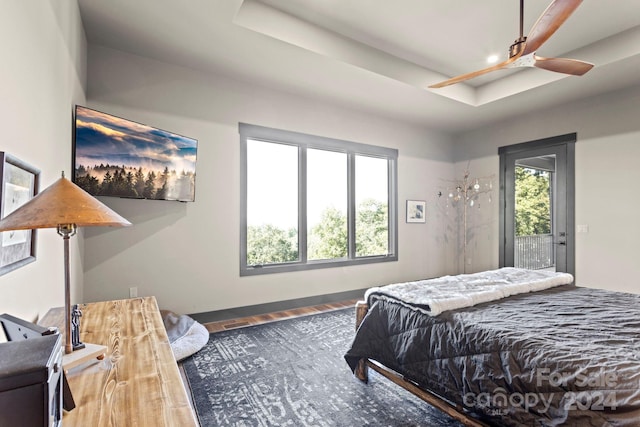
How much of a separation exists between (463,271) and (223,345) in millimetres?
4706

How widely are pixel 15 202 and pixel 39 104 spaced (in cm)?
65

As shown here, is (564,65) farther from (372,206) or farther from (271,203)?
(271,203)

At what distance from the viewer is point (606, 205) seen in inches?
169

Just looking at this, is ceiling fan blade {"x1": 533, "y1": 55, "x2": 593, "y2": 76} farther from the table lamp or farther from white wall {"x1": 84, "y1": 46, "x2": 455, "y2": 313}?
the table lamp

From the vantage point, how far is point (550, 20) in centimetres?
207

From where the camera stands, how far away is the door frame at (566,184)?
15.0 ft

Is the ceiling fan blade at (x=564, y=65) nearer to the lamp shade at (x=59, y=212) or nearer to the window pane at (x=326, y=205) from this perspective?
the window pane at (x=326, y=205)

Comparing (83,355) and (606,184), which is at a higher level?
(606,184)

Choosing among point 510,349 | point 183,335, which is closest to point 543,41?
point 510,349

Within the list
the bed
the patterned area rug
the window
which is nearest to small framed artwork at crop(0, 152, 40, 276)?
the patterned area rug

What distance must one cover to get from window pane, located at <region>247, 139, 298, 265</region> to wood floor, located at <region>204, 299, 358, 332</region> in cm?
67

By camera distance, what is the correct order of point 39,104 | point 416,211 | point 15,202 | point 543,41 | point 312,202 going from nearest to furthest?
point 15,202
point 39,104
point 543,41
point 312,202
point 416,211

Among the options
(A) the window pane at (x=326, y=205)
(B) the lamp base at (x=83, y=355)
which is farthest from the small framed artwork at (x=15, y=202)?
(A) the window pane at (x=326, y=205)

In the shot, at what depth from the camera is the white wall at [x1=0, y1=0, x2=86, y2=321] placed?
129 cm
